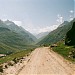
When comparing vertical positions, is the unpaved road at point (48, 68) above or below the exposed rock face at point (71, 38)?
below

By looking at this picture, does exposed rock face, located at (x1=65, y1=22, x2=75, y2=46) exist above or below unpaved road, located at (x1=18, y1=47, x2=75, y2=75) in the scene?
above

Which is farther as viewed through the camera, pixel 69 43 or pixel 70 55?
pixel 69 43

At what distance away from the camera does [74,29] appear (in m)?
72.6

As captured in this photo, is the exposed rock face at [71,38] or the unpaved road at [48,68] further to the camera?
the exposed rock face at [71,38]

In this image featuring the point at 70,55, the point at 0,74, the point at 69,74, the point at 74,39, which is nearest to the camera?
the point at 69,74

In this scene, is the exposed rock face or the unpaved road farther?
the exposed rock face

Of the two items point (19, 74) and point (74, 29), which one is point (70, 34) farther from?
point (19, 74)

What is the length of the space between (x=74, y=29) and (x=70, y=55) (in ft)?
69.1

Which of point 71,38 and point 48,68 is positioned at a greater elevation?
point 71,38

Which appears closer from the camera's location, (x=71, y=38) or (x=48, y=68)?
(x=48, y=68)

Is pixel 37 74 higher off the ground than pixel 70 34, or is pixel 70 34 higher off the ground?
pixel 70 34

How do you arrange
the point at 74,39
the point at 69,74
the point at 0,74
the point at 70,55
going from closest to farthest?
the point at 69,74 < the point at 0,74 < the point at 70,55 < the point at 74,39

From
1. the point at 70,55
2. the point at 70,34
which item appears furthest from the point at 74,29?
the point at 70,55

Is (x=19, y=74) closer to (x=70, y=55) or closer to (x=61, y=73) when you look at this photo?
(x=61, y=73)
